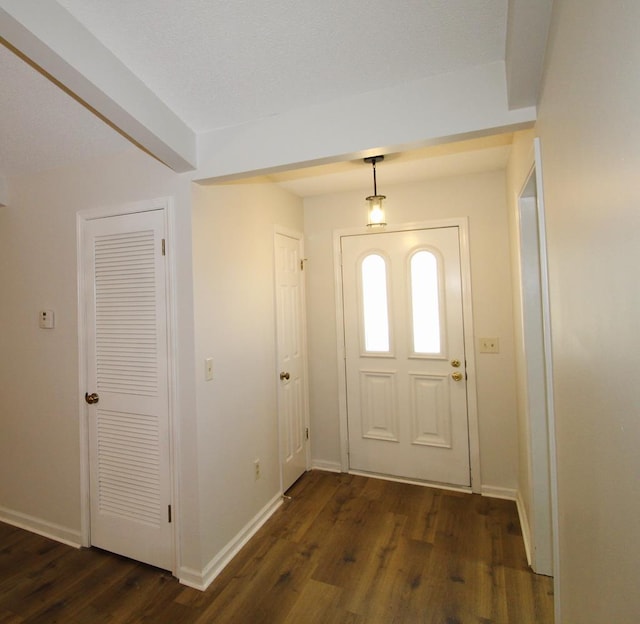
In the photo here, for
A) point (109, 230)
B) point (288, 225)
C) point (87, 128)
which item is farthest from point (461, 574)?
point (87, 128)

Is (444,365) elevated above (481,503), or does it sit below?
above

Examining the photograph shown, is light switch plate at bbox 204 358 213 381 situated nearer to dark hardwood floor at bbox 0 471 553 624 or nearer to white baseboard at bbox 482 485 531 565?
dark hardwood floor at bbox 0 471 553 624

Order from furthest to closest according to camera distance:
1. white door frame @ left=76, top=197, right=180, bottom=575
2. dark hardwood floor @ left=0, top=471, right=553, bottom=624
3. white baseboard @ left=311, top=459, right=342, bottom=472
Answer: white baseboard @ left=311, top=459, right=342, bottom=472 → white door frame @ left=76, top=197, right=180, bottom=575 → dark hardwood floor @ left=0, top=471, right=553, bottom=624

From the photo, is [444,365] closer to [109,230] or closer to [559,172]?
[559,172]

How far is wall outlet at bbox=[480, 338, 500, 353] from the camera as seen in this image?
8.89 ft

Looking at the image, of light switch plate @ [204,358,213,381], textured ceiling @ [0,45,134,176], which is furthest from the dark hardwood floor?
textured ceiling @ [0,45,134,176]

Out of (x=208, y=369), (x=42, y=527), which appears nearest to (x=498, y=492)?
(x=208, y=369)

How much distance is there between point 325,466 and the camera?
10.6 ft

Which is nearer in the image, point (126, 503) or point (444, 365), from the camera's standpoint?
point (126, 503)

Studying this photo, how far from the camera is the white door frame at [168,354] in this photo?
1.98 m

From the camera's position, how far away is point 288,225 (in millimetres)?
2998

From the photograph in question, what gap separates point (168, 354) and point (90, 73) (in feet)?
4.25

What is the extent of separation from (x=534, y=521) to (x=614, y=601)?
1347 mm

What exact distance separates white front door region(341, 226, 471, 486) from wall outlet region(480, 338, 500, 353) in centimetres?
15
